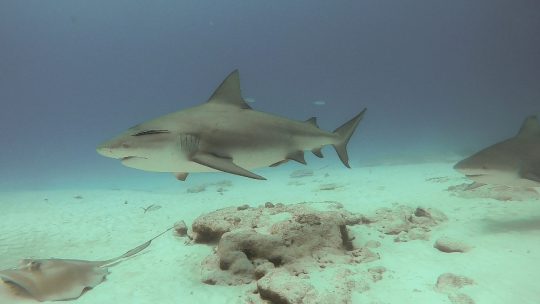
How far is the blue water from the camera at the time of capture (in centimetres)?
5194

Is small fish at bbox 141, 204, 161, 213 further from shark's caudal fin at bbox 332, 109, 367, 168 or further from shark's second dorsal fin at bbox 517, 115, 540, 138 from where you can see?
shark's second dorsal fin at bbox 517, 115, 540, 138

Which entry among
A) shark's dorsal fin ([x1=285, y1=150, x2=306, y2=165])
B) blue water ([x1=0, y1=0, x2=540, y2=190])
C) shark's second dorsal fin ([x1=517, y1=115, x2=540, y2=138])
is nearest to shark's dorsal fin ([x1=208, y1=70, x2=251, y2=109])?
shark's dorsal fin ([x1=285, y1=150, x2=306, y2=165])

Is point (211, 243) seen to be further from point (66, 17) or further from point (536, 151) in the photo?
point (66, 17)

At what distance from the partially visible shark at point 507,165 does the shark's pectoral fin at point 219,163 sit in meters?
4.02

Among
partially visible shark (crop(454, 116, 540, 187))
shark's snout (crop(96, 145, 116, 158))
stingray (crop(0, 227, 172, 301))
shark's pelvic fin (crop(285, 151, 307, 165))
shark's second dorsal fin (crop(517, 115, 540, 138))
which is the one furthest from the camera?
shark's second dorsal fin (crop(517, 115, 540, 138))

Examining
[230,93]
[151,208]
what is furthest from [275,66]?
[230,93]

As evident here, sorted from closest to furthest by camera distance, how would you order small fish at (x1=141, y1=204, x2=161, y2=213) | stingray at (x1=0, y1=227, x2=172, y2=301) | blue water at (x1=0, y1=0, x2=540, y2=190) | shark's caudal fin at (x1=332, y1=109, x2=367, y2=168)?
stingray at (x1=0, y1=227, x2=172, y2=301) → shark's caudal fin at (x1=332, y1=109, x2=367, y2=168) → small fish at (x1=141, y1=204, x2=161, y2=213) → blue water at (x1=0, y1=0, x2=540, y2=190)

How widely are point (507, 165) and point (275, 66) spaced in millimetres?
104607

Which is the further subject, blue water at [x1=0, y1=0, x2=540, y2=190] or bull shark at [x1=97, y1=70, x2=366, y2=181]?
blue water at [x1=0, y1=0, x2=540, y2=190]

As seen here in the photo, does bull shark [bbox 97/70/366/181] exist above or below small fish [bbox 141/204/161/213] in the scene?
above

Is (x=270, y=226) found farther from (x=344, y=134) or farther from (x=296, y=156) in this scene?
(x=344, y=134)

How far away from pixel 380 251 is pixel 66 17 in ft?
411

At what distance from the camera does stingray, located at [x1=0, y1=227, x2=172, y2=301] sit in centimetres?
388

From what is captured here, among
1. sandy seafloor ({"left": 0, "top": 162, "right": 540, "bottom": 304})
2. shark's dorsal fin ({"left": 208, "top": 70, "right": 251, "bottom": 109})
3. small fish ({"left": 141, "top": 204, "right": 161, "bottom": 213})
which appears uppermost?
shark's dorsal fin ({"left": 208, "top": 70, "right": 251, "bottom": 109})
